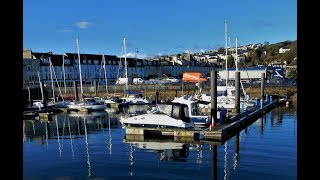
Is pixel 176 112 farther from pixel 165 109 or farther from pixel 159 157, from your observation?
pixel 159 157

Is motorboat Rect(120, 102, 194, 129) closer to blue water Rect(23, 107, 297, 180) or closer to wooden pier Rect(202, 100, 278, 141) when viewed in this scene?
blue water Rect(23, 107, 297, 180)

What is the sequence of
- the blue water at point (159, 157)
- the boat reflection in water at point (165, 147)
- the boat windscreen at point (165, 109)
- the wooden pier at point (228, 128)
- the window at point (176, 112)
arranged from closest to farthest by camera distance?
the blue water at point (159, 157) → the boat reflection in water at point (165, 147) → the wooden pier at point (228, 128) → the window at point (176, 112) → the boat windscreen at point (165, 109)

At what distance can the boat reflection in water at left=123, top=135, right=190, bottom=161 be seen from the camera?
21.9m

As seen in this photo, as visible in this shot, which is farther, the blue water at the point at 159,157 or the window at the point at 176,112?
the window at the point at 176,112

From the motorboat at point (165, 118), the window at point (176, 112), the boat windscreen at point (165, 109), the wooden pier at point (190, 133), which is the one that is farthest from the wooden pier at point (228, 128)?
the boat windscreen at point (165, 109)

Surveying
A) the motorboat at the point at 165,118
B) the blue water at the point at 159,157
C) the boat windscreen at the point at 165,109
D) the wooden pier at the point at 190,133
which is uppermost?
the boat windscreen at the point at 165,109

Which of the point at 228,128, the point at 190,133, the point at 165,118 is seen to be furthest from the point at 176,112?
the point at 228,128

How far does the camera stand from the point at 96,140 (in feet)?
98.7

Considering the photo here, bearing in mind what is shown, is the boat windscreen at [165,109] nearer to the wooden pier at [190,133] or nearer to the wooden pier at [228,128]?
the wooden pier at [190,133]

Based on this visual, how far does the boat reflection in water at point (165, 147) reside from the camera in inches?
862
